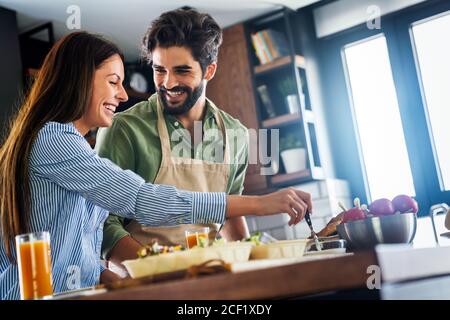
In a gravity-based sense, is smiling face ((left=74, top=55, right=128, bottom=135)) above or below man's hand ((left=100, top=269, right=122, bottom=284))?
above

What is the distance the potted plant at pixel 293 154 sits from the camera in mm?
3854

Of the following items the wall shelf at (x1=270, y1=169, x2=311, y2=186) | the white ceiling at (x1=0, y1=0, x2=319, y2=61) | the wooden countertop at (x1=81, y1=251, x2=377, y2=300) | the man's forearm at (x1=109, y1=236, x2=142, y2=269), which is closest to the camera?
the wooden countertop at (x1=81, y1=251, x2=377, y2=300)

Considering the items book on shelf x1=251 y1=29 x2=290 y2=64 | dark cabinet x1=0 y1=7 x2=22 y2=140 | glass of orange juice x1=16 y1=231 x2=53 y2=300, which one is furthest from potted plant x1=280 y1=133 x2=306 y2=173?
glass of orange juice x1=16 y1=231 x2=53 y2=300

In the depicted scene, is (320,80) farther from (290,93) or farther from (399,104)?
(399,104)

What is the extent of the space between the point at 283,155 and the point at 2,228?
268cm

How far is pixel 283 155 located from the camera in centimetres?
391

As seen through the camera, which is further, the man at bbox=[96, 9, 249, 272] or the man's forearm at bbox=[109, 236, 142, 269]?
the man at bbox=[96, 9, 249, 272]

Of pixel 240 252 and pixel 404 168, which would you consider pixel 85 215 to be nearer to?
pixel 240 252

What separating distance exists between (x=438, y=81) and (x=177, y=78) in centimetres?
167

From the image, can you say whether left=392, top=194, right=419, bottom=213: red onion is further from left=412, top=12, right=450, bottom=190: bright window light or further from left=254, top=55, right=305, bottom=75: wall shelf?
left=254, top=55, right=305, bottom=75: wall shelf

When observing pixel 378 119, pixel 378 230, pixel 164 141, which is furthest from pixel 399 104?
pixel 378 230

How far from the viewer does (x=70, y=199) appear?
4.54 feet

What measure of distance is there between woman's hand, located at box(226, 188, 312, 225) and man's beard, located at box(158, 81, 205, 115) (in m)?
1.29

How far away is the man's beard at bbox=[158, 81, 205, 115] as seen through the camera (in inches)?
102
